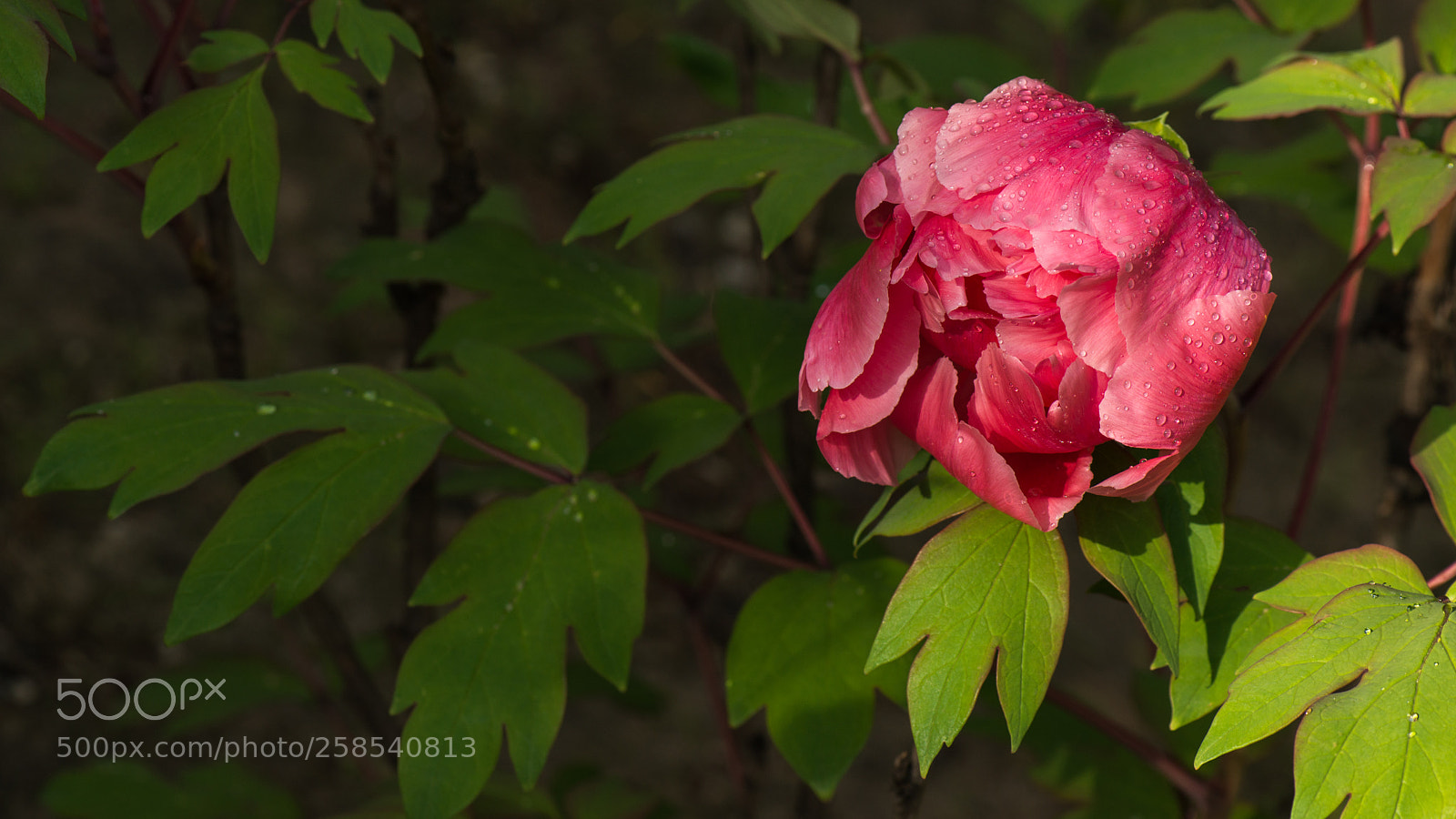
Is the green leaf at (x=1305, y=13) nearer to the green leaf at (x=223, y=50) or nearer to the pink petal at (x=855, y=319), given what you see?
the pink petal at (x=855, y=319)

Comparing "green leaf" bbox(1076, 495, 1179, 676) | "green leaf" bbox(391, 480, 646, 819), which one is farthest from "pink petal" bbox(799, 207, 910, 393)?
"green leaf" bbox(391, 480, 646, 819)

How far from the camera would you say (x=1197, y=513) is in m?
0.83

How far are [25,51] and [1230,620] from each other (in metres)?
1.08

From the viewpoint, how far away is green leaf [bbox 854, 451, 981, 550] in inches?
32.6

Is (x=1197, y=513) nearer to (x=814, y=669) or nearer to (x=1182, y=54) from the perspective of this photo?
(x=814, y=669)

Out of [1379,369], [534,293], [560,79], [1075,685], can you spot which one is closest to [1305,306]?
[1379,369]

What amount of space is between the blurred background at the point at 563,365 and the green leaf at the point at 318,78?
0.32 meters

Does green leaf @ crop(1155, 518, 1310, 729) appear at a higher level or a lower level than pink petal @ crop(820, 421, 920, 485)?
lower

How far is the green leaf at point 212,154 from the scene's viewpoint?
96 cm

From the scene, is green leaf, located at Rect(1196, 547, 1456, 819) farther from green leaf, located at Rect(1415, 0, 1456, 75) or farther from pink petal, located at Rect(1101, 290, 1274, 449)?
green leaf, located at Rect(1415, 0, 1456, 75)

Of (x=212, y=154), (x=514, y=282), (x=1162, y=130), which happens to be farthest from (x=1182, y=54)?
(x=212, y=154)

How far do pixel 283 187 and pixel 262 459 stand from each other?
2.06m

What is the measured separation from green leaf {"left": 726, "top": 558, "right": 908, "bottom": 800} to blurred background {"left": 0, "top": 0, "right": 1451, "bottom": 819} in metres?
0.51

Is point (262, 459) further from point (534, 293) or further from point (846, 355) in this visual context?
point (846, 355)
